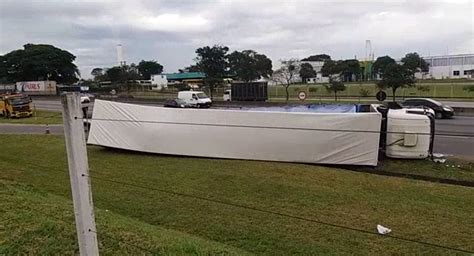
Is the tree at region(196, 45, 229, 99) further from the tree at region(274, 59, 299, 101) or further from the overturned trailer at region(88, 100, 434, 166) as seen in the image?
the overturned trailer at region(88, 100, 434, 166)

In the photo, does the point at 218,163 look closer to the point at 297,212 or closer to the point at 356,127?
the point at 356,127

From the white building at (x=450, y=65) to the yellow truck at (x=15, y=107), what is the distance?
282 feet

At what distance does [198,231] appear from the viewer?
7078mm

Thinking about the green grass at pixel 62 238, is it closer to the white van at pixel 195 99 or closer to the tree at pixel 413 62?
the white van at pixel 195 99

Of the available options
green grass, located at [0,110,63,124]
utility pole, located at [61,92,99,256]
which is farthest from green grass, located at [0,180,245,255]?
green grass, located at [0,110,63,124]

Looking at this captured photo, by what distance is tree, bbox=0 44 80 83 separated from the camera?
98.7 m

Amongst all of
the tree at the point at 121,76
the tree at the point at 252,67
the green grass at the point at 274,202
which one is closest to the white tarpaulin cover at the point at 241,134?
the green grass at the point at 274,202

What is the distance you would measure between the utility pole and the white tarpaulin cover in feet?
34.2

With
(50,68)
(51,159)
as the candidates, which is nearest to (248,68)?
(50,68)

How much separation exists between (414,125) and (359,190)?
5.13 metres

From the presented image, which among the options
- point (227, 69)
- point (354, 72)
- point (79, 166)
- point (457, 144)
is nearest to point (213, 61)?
point (227, 69)

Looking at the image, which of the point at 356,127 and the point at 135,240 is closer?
the point at 135,240

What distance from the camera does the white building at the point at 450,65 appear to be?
329ft

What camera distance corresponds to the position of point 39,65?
97.8 m
